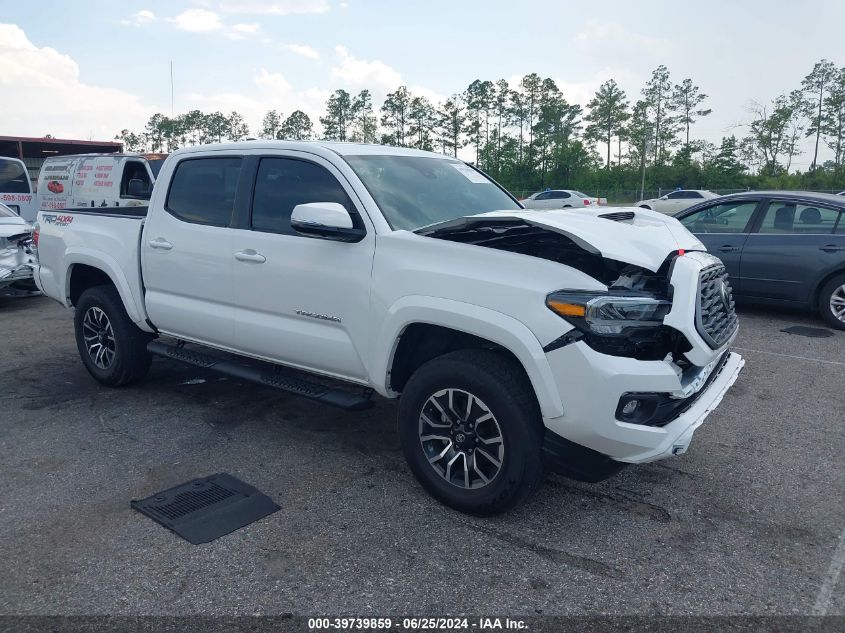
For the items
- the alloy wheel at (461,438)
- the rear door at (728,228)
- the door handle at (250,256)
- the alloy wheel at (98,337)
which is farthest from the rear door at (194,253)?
the rear door at (728,228)

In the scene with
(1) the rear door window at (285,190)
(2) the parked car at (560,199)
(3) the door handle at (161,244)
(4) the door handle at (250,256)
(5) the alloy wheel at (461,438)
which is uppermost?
(2) the parked car at (560,199)

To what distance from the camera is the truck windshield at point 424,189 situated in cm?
413

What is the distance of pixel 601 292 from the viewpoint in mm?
3146

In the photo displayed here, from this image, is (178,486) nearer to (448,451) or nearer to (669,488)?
(448,451)

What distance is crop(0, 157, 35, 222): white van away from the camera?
1418 cm

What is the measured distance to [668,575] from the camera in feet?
10.1

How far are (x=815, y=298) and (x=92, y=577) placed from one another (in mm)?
8151

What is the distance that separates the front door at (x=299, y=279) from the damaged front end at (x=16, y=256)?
6.36 m

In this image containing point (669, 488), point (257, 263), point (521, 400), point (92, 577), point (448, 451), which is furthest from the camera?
point (257, 263)

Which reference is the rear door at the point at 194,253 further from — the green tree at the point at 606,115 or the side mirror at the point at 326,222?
the green tree at the point at 606,115

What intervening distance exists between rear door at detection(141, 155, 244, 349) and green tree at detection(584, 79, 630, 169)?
71.9 metres

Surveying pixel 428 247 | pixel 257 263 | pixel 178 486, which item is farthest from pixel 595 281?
pixel 178 486

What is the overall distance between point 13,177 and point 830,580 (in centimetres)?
1601

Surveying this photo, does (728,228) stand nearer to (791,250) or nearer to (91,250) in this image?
(791,250)
